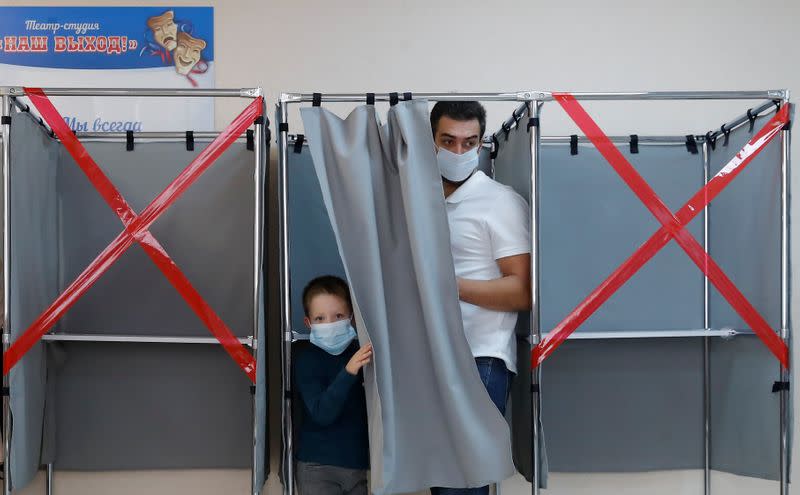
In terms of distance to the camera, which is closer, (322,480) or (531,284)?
(531,284)

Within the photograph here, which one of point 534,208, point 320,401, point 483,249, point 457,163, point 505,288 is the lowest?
point 320,401

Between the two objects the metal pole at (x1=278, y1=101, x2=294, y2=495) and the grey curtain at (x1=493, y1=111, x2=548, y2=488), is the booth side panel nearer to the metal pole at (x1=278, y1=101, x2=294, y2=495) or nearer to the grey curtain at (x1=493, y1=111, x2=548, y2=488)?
the grey curtain at (x1=493, y1=111, x2=548, y2=488)

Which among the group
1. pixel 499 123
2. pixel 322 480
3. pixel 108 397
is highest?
pixel 499 123

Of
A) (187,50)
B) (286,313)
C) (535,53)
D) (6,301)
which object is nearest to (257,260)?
(286,313)

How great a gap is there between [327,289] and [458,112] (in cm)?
71

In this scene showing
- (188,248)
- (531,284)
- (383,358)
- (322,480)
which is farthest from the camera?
(188,248)

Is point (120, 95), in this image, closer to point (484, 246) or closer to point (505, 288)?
point (484, 246)

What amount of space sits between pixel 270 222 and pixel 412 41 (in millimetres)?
973

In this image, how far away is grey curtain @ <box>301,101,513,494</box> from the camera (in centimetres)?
198

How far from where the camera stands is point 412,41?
294 cm

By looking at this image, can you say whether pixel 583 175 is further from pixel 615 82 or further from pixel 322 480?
pixel 322 480

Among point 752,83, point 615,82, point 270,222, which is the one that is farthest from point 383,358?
point 752,83

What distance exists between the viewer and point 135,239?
240 centimetres

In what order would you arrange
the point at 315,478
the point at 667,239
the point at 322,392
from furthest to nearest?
the point at 667,239
the point at 315,478
the point at 322,392
